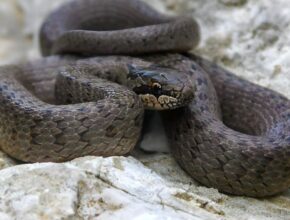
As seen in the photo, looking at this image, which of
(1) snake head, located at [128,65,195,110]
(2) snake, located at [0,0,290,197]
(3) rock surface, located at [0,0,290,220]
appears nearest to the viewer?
(3) rock surface, located at [0,0,290,220]

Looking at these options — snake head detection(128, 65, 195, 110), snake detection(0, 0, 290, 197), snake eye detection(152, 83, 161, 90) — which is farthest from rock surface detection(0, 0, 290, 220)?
snake eye detection(152, 83, 161, 90)

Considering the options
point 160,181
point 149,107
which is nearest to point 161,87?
point 149,107

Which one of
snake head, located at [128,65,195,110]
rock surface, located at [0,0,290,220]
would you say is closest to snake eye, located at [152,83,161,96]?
snake head, located at [128,65,195,110]

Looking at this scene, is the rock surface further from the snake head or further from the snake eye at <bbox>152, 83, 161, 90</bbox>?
the snake eye at <bbox>152, 83, 161, 90</bbox>

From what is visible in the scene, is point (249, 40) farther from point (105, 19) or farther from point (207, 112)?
point (105, 19)

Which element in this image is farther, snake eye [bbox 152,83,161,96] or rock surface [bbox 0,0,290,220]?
snake eye [bbox 152,83,161,96]

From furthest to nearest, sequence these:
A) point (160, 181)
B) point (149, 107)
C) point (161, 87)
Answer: point (149, 107) < point (161, 87) < point (160, 181)

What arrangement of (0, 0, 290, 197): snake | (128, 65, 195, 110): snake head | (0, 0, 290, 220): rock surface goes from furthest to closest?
1. (128, 65, 195, 110): snake head
2. (0, 0, 290, 197): snake
3. (0, 0, 290, 220): rock surface

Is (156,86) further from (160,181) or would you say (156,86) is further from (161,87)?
(160,181)
